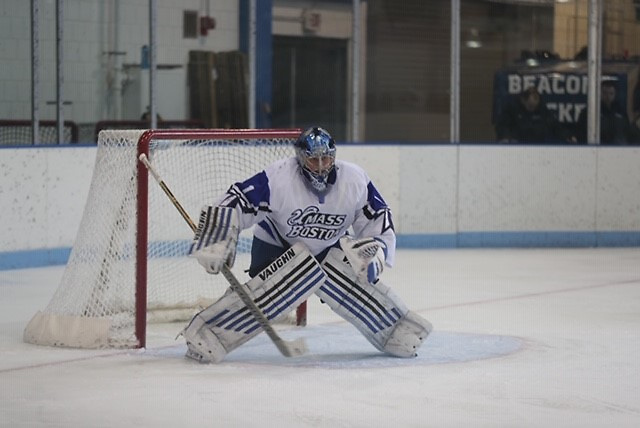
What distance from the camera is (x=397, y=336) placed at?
16.8 feet

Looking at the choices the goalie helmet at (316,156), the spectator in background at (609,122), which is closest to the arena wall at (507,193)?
the spectator in background at (609,122)

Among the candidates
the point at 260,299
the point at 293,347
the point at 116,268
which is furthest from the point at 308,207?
the point at 116,268

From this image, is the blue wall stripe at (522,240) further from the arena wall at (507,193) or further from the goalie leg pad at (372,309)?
the goalie leg pad at (372,309)

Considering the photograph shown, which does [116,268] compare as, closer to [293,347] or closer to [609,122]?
[293,347]

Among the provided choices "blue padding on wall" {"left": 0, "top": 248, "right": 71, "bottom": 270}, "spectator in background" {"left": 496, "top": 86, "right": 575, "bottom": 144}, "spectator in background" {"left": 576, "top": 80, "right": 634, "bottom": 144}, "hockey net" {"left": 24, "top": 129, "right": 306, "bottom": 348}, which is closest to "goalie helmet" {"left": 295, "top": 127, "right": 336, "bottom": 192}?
"hockey net" {"left": 24, "top": 129, "right": 306, "bottom": 348}

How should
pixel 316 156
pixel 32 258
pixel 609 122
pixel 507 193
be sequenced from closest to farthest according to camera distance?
pixel 316 156, pixel 32 258, pixel 507 193, pixel 609 122

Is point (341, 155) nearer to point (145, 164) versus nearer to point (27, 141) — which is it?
point (27, 141)

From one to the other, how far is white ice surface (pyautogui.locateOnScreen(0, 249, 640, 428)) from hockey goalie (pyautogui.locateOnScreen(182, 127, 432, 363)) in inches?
5.1

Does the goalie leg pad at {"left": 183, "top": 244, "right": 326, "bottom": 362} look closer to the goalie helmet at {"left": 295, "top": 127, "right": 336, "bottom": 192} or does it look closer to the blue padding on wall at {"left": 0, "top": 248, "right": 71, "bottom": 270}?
the goalie helmet at {"left": 295, "top": 127, "right": 336, "bottom": 192}

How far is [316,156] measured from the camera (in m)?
4.92

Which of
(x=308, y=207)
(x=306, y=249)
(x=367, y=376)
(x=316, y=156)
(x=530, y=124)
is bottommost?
(x=367, y=376)

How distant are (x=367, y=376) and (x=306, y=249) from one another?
1.84 feet

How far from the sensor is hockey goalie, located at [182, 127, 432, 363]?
4.93 metres

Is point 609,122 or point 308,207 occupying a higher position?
point 609,122
